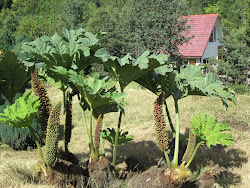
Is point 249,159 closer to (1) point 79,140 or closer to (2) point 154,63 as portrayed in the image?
(2) point 154,63

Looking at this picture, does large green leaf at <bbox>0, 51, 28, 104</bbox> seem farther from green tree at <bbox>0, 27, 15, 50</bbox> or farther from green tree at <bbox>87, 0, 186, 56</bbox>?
green tree at <bbox>0, 27, 15, 50</bbox>

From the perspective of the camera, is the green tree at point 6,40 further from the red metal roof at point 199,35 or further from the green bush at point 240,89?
the green bush at point 240,89

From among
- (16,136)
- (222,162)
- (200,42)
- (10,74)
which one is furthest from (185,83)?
(200,42)

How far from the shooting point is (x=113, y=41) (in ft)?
62.8

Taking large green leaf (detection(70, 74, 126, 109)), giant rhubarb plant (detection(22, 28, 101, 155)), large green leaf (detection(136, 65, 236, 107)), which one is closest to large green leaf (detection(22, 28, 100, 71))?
giant rhubarb plant (detection(22, 28, 101, 155))

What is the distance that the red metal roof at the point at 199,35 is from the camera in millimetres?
19359

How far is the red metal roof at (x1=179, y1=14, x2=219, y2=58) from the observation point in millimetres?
19359

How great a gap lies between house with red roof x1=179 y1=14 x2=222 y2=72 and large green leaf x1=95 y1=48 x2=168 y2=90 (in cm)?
1531

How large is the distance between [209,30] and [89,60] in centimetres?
1794

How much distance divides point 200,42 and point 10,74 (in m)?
17.5

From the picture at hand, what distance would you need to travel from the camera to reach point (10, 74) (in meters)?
4.05

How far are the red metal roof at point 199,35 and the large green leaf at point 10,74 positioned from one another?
15.6m

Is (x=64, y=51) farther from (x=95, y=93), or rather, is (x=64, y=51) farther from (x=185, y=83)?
(x=185, y=83)

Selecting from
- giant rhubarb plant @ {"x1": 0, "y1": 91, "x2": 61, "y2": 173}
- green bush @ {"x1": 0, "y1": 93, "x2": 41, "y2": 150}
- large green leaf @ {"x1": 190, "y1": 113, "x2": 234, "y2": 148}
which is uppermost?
giant rhubarb plant @ {"x1": 0, "y1": 91, "x2": 61, "y2": 173}
